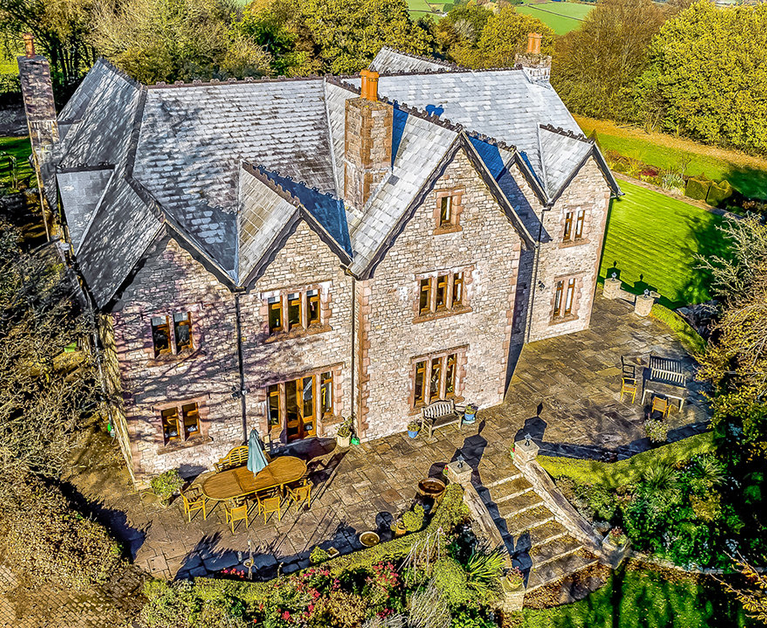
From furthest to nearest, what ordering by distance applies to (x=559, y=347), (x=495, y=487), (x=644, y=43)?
(x=644, y=43) → (x=559, y=347) → (x=495, y=487)

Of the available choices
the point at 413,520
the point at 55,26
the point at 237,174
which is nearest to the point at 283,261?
the point at 237,174

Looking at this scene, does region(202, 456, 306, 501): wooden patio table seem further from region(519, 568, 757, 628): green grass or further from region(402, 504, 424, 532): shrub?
region(519, 568, 757, 628): green grass

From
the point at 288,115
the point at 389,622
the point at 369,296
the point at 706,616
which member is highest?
the point at 288,115

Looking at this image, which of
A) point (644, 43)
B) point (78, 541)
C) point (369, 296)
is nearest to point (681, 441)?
point (369, 296)

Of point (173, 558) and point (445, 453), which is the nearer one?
point (173, 558)

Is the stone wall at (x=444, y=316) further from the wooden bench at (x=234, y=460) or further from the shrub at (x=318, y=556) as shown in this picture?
the shrub at (x=318, y=556)

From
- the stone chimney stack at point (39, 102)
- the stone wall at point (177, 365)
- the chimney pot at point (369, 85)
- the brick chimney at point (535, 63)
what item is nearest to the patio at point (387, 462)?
the stone wall at point (177, 365)

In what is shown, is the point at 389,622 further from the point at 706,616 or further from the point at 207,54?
the point at 207,54
